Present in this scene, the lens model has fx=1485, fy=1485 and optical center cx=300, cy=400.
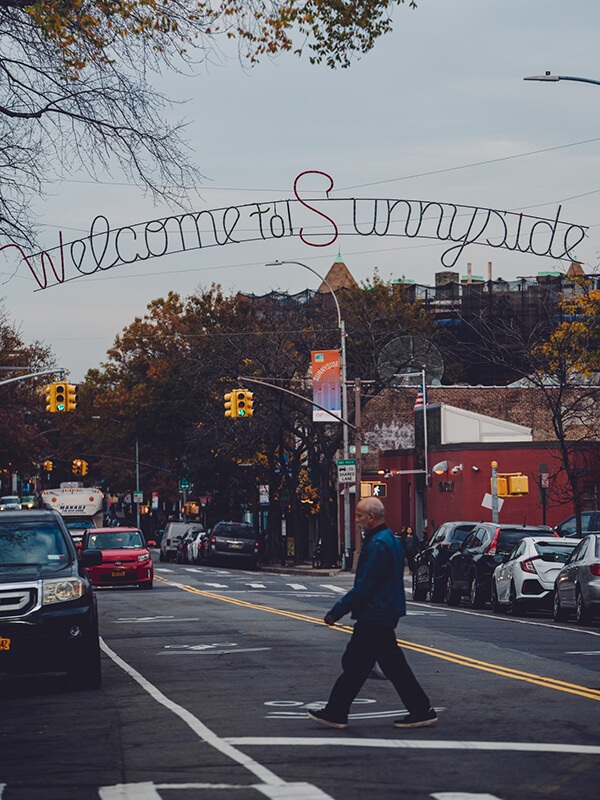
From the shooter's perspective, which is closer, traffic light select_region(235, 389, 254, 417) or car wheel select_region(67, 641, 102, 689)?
car wheel select_region(67, 641, 102, 689)

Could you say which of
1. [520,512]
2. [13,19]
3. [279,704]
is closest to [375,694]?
[279,704]

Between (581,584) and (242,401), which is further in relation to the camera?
(242,401)

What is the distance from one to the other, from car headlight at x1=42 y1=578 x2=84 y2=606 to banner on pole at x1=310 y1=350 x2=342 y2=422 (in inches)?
1238

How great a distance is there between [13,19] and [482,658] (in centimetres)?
947

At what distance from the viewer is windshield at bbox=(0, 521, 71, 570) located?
1606cm

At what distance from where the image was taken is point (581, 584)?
24.1 metres

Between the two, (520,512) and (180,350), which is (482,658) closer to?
(520,512)

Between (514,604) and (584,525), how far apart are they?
1231 centimetres

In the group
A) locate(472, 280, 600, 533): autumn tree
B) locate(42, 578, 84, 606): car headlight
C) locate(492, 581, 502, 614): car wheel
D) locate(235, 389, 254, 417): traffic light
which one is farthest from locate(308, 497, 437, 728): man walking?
locate(235, 389, 254, 417): traffic light

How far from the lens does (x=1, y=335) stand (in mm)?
72875

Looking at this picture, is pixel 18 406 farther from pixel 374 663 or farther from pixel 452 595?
pixel 374 663

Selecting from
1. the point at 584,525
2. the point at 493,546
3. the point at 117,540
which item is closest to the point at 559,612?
the point at 493,546

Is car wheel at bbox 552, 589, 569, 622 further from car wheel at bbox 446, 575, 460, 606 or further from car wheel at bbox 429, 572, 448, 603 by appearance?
car wheel at bbox 429, 572, 448, 603

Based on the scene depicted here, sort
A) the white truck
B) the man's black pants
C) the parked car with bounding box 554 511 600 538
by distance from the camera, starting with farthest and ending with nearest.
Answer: the white truck, the parked car with bounding box 554 511 600 538, the man's black pants
